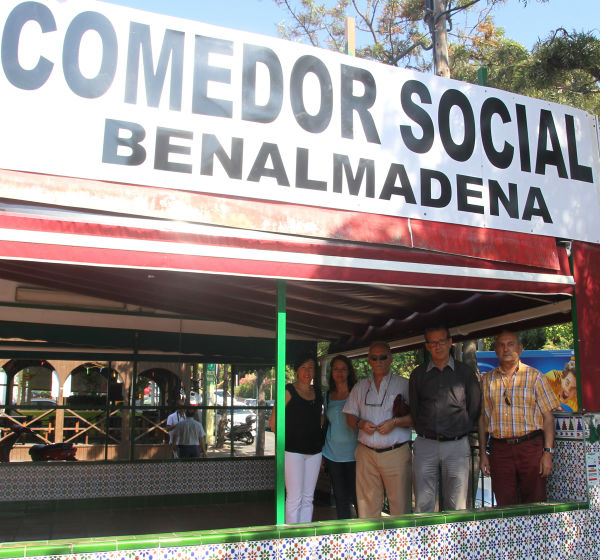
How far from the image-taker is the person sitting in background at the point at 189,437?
26.0 feet

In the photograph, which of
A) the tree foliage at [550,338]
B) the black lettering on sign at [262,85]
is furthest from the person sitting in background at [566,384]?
the black lettering on sign at [262,85]

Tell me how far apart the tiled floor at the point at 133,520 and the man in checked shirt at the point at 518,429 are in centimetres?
288

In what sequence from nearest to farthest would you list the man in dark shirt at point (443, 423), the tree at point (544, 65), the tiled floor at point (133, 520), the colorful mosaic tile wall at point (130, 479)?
the man in dark shirt at point (443, 423) < the tiled floor at point (133, 520) < the colorful mosaic tile wall at point (130, 479) < the tree at point (544, 65)

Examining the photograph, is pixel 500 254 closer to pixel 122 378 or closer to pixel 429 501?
pixel 429 501

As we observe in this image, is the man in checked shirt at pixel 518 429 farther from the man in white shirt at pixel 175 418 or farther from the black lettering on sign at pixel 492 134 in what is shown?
the man in white shirt at pixel 175 418

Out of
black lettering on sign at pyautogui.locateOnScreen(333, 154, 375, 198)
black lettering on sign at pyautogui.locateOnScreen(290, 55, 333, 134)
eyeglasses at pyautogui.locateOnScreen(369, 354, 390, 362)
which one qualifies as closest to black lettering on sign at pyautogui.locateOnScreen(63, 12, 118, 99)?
black lettering on sign at pyautogui.locateOnScreen(290, 55, 333, 134)

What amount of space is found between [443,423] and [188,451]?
163 inches

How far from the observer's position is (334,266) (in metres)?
4.23

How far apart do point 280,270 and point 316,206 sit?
2.06 ft

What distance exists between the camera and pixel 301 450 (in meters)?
5.08

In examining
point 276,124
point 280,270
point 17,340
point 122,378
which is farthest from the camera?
point 122,378

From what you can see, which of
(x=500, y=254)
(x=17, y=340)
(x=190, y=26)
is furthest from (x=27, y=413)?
(x=500, y=254)

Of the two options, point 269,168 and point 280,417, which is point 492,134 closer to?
point 269,168

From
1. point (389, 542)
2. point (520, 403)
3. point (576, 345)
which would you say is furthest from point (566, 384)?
point (389, 542)
